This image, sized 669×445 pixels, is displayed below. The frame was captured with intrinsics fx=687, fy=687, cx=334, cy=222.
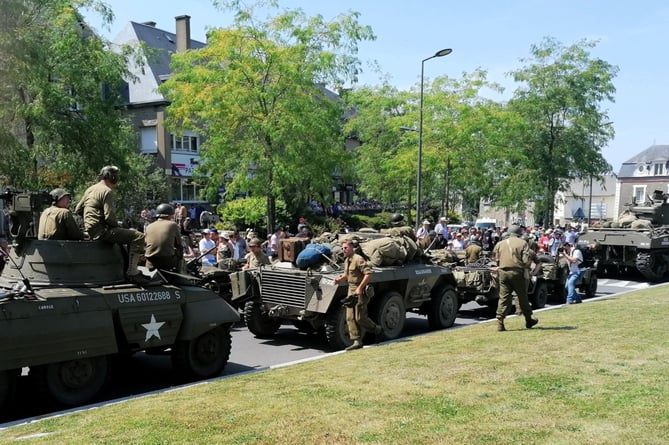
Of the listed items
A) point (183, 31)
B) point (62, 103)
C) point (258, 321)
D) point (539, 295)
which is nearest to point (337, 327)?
point (258, 321)

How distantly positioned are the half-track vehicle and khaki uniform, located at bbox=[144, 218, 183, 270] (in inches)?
88.5

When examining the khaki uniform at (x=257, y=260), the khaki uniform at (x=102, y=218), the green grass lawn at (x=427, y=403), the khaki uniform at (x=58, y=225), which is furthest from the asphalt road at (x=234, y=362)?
the khaki uniform at (x=102, y=218)

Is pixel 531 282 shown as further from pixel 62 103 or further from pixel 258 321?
pixel 62 103

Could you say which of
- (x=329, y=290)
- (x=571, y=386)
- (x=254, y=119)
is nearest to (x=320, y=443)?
(x=571, y=386)

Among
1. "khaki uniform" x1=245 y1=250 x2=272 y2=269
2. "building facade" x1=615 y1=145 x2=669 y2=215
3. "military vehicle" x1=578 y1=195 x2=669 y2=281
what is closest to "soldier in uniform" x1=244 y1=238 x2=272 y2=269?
"khaki uniform" x1=245 y1=250 x2=272 y2=269

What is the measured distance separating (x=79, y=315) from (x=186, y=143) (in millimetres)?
36331

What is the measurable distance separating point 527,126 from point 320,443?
2868cm

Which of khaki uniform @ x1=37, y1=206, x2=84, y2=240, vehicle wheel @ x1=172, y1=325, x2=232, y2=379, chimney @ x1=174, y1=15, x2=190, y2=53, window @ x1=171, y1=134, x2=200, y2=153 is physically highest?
chimney @ x1=174, y1=15, x2=190, y2=53

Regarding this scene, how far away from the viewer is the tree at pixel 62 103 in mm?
16484

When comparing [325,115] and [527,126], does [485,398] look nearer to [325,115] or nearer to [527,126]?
[325,115]

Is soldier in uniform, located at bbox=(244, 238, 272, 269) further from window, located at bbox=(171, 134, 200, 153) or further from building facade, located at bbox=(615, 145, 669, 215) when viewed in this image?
building facade, located at bbox=(615, 145, 669, 215)

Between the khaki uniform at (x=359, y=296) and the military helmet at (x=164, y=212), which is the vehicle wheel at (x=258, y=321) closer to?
the khaki uniform at (x=359, y=296)

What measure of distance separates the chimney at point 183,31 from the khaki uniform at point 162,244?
36.3 m

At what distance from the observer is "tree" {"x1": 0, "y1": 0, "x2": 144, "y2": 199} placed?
1648 cm
